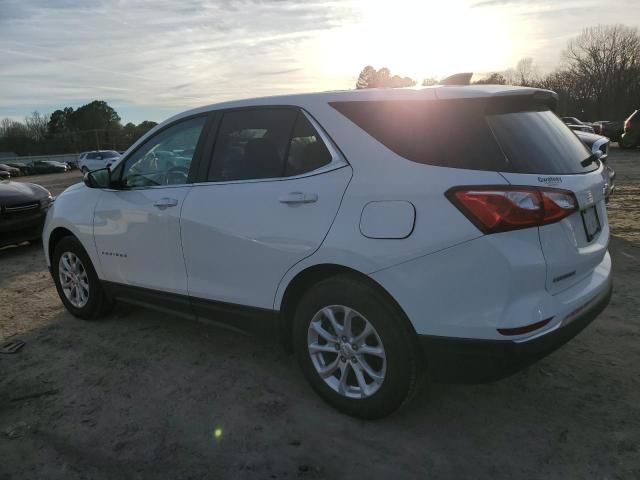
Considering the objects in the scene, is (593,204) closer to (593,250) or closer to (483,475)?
(593,250)

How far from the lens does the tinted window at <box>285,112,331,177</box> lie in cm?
287

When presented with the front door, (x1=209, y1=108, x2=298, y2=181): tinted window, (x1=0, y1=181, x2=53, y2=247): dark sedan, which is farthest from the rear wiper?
(x1=0, y1=181, x2=53, y2=247): dark sedan

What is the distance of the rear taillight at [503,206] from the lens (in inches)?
89.7

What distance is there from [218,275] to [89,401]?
1.11 metres

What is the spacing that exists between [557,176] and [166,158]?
2650mm

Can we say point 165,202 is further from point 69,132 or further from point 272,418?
point 69,132

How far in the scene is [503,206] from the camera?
2.28 meters

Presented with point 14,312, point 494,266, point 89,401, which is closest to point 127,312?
point 14,312

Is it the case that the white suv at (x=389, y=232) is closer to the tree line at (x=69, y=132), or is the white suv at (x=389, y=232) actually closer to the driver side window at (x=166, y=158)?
the driver side window at (x=166, y=158)

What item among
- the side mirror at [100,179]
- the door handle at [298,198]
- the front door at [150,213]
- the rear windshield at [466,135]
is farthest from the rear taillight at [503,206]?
the side mirror at [100,179]

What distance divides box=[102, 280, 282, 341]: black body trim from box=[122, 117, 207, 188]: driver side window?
0.81 m

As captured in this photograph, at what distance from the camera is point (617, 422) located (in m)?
2.73

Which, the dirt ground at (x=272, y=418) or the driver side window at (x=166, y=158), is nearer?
the dirt ground at (x=272, y=418)

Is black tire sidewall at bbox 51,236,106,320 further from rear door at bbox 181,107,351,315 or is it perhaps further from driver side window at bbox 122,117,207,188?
rear door at bbox 181,107,351,315
